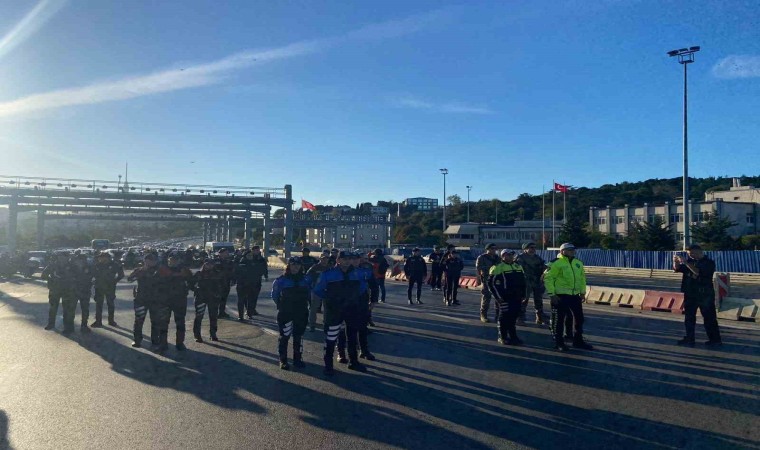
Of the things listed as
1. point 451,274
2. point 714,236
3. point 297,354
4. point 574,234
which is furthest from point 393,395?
point 574,234

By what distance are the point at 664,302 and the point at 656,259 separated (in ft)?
77.8

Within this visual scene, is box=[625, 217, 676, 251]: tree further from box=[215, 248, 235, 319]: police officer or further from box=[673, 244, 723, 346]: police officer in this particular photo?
box=[215, 248, 235, 319]: police officer

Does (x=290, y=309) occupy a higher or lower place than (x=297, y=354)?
higher

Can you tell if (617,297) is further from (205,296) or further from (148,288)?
(148,288)

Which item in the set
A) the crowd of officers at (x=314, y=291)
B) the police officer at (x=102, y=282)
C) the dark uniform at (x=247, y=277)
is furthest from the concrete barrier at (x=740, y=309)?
the police officer at (x=102, y=282)

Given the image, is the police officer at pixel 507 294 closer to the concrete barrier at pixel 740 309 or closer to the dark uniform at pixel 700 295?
the dark uniform at pixel 700 295

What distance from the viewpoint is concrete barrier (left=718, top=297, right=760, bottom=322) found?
45.3ft

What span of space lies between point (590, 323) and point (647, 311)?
3600 mm

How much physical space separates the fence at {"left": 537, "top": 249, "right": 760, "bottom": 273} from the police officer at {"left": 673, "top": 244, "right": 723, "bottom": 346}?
809 inches

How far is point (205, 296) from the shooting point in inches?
443

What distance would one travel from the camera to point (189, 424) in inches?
239

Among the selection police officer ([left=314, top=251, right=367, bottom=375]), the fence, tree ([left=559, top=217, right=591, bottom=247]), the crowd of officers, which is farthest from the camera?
tree ([left=559, top=217, right=591, bottom=247])

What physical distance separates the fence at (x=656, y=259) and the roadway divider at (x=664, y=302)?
14232 mm

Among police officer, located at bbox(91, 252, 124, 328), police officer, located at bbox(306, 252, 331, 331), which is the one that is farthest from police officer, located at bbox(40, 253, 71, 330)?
police officer, located at bbox(306, 252, 331, 331)
